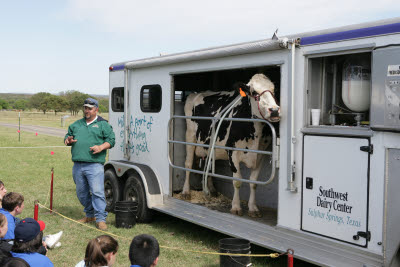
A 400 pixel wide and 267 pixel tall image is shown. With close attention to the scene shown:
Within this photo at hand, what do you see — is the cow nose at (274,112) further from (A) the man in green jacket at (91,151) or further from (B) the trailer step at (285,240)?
→ (A) the man in green jacket at (91,151)

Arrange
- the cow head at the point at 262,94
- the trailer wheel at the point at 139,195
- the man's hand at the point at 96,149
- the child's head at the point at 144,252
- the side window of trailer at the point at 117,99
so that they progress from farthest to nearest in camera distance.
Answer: the side window of trailer at the point at 117,99
the trailer wheel at the point at 139,195
the man's hand at the point at 96,149
the cow head at the point at 262,94
the child's head at the point at 144,252

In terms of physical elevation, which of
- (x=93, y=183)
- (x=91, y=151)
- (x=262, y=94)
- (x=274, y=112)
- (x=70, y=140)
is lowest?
(x=93, y=183)

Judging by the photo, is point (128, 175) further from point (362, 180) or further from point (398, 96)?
point (398, 96)

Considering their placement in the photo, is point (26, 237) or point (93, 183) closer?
point (26, 237)

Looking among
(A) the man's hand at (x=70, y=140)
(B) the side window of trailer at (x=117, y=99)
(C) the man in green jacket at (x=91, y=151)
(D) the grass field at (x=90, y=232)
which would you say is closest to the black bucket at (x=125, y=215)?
(D) the grass field at (x=90, y=232)

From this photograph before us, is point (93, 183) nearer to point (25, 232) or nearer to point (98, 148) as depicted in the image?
point (98, 148)

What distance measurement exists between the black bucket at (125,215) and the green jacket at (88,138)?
0.80m

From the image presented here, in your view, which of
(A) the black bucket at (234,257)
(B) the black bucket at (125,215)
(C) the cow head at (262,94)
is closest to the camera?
(A) the black bucket at (234,257)

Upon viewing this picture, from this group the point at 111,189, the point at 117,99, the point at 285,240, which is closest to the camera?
the point at 285,240

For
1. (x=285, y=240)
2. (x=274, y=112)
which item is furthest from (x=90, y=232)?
(x=274, y=112)

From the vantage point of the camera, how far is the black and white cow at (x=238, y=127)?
543cm

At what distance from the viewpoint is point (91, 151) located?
6.83 metres

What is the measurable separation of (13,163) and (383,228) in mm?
13710

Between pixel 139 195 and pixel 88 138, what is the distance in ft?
4.17
